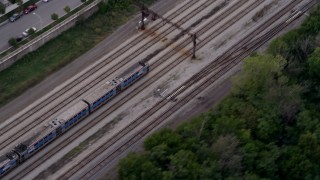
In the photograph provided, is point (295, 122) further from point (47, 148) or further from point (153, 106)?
point (47, 148)

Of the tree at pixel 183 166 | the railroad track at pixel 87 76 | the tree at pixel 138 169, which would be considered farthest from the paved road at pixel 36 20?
Result: the tree at pixel 183 166

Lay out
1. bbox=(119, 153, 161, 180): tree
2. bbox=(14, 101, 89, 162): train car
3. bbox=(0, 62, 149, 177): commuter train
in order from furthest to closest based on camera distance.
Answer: bbox=(14, 101, 89, 162): train car
bbox=(0, 62, 149, 177): commuter train
bbox=(119, 153, 161, 180): tree

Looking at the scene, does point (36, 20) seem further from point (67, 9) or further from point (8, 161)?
point (8, 161)

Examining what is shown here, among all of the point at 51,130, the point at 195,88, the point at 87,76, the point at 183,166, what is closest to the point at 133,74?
the point at 87,76

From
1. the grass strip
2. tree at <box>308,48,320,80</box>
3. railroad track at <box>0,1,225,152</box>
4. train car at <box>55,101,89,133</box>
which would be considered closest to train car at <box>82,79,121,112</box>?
train car at <box>55,101,89,133</box>

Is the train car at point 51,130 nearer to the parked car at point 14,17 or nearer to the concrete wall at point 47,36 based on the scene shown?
the concrete wall at point 47,36

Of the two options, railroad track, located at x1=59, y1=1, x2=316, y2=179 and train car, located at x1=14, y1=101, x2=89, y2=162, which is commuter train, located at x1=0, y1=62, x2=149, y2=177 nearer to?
train car, located at x1=14, y1=101, x2=89, y2=162
